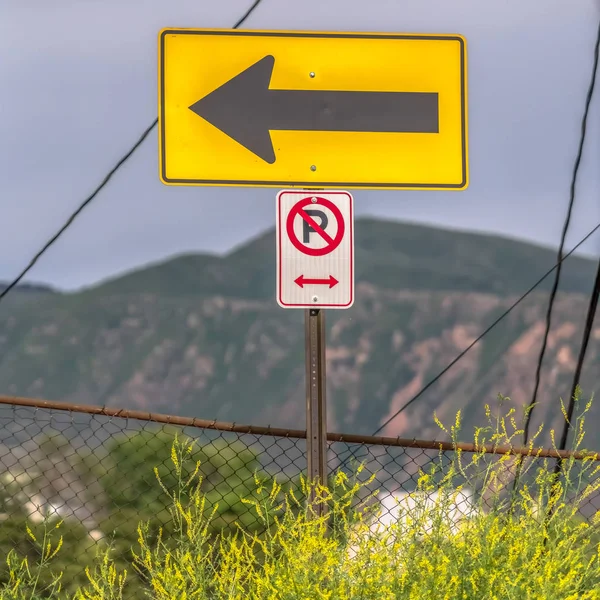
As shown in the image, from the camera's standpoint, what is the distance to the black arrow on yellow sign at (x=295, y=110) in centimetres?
449

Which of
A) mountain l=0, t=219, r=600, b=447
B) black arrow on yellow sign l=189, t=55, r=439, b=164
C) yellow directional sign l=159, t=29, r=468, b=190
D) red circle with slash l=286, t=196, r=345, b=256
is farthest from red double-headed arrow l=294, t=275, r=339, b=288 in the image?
mountain l=0, t=219, r=600, b=447

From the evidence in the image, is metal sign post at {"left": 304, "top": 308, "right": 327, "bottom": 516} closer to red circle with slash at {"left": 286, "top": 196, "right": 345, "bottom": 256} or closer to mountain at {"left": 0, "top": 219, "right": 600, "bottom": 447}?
red circle with slash at {"left": 286, "top": 196, "right": 345, "bottom": 256}

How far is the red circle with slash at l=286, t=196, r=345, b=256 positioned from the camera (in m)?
4.41

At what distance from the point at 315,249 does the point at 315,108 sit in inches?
24.4

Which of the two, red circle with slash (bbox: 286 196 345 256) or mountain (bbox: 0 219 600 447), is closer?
red circle with slash (bbox: 286 196 345 256)

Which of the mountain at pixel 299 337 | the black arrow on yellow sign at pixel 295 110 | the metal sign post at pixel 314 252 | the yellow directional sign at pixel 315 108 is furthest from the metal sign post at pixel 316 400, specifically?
the mountain at pixel 299 337

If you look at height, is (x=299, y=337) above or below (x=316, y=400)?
below

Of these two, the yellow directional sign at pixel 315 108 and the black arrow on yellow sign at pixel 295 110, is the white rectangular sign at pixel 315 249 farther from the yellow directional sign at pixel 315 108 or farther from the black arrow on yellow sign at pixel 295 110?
the black arrow on yellow sign at pixel 295 110

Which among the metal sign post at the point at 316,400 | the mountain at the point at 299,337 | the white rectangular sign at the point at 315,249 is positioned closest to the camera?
the white rectangular sign at the point at 315,249

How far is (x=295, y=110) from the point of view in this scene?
4520 mm

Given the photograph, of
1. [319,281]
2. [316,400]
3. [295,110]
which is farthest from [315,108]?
[316,400]

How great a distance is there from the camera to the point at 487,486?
4.12 m

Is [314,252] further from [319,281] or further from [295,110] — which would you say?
[295,110]

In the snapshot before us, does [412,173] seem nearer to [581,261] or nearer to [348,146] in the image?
[348,146]
